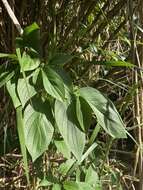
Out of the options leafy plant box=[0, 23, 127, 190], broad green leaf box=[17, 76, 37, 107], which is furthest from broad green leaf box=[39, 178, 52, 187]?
broad green leaf box=[17, 76, 37, 107]

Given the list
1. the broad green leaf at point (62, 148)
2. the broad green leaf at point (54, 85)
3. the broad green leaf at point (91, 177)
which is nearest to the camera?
the broad green leaf at point (54, 85)

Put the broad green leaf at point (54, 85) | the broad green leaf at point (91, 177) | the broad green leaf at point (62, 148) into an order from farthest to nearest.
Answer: the broad green leaf at point (91, 177)
the broad green leaf at point (62, 148)
the broad green leaf at point (54, 85)

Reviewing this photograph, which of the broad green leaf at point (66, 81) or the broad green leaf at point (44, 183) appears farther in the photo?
the broad green leaf at point (44, 183)

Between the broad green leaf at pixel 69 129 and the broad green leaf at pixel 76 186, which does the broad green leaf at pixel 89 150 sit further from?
the broad green leaf at pixel 69 129

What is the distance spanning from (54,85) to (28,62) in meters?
0.07

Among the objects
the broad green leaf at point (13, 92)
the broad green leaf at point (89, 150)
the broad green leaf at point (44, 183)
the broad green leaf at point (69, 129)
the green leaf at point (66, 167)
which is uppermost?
the broad green leaf at point (13, 92)

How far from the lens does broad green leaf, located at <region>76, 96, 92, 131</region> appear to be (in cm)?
96

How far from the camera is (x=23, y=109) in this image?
3.33ft

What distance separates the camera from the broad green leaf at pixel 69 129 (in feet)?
3.10

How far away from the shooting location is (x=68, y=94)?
0.96 meters

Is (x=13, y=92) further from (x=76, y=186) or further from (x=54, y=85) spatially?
(x=76, y=186)

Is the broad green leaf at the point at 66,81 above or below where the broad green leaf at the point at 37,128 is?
above

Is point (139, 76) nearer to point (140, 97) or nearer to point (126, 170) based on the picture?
point (140, 97)

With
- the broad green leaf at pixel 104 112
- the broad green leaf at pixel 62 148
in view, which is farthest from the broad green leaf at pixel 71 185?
the broad green leaf at pixel 104 112
